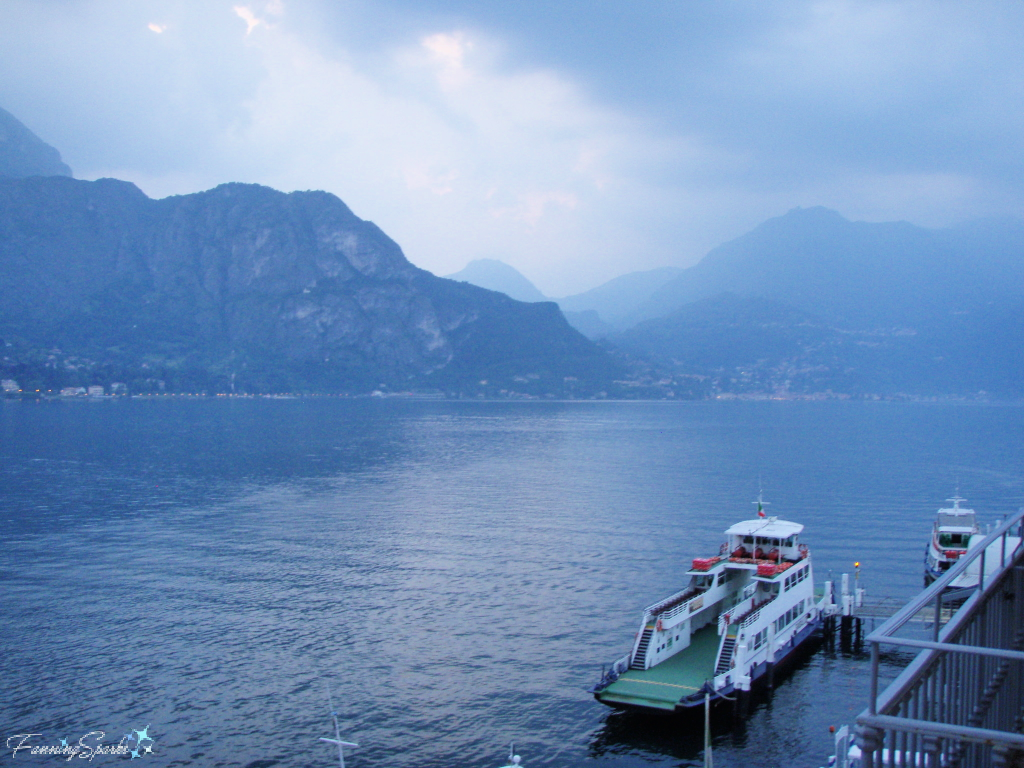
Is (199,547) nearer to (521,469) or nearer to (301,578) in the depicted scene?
(301,578)

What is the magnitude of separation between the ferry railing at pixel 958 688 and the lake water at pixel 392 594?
25463 mm

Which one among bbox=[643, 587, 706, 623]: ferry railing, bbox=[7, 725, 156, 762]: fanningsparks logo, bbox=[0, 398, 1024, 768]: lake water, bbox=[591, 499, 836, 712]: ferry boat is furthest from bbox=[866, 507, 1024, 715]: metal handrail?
bbox=[7, 725, 156, 762]: fanningsparks logo

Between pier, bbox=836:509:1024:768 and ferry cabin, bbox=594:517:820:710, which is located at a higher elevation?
pier, bbox=836:509:1024:768

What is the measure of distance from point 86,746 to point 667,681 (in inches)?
1014

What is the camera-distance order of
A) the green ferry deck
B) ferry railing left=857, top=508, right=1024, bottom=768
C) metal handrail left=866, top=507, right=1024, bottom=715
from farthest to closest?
the green ferry deck, metal handrail left=866, top=507, right=1024, bottom=715, ferry railing left=857, top=508, right=1024, bottom=768

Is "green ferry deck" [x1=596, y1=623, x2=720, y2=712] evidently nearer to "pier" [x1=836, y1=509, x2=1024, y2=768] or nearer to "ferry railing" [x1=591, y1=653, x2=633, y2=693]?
"ferry railing" [x1=591, y1=653, x2=633, y2=693]

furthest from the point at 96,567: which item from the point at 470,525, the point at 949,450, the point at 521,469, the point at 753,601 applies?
the point at 949,450

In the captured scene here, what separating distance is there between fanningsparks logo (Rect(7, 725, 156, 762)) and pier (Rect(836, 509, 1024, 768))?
33556mm

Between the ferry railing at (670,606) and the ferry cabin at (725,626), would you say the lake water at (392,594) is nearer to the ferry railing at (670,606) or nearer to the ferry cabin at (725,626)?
the ferry cabin at (725,626)

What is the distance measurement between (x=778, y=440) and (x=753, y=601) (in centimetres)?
15107

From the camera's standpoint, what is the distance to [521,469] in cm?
12688

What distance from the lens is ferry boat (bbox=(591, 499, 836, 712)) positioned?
35.0m

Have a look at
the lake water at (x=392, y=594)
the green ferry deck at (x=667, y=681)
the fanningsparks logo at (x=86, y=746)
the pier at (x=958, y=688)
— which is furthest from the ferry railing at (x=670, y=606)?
the pier at (x=958, y=688)

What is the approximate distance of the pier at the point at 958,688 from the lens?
6566 millimetres
